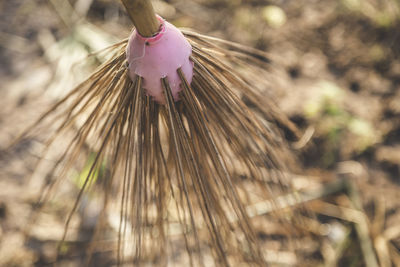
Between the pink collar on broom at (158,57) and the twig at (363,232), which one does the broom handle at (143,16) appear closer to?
the pink collar on broom at (158,57)

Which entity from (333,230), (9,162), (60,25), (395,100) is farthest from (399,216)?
(60,25)

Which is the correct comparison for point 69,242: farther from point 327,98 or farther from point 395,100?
point 395,100

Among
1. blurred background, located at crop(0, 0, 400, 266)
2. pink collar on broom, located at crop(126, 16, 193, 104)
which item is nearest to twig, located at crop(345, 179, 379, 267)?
blurred background, located at crop(0, 0, 400, 266)

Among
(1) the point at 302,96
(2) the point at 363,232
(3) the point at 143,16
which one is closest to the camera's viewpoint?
(3) the point at 143,16

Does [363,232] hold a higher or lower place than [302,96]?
lower

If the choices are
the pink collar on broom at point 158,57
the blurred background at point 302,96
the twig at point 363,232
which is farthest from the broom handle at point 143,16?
the twig at point 363,232

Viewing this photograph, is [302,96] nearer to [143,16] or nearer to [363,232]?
[363,232]

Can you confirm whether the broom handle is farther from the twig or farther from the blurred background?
the twig

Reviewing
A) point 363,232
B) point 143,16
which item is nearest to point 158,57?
point 143,16
